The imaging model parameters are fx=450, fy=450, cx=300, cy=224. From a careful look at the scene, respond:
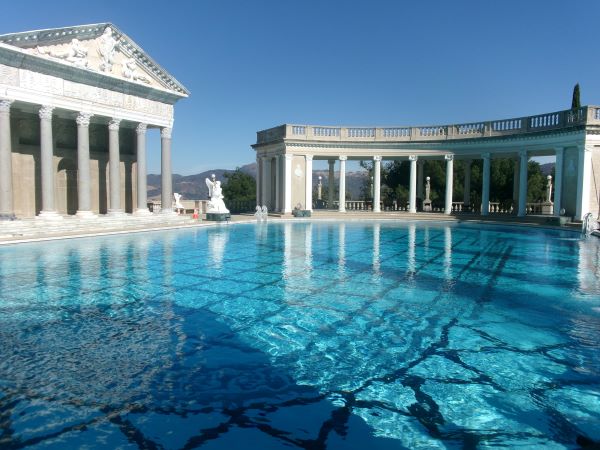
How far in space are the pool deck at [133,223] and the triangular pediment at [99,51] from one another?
27.4 ft

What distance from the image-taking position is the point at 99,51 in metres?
25.7

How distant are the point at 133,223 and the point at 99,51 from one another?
10.1m

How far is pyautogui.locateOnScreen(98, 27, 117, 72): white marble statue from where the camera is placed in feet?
84.1

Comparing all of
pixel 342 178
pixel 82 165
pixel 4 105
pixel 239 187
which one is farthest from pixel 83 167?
pixel 239 187

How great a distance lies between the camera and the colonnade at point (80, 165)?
2142 cm

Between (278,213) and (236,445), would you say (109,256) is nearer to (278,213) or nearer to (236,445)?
(236,445)

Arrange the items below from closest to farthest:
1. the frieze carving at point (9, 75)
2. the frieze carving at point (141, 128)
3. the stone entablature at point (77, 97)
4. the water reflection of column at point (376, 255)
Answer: the water reflection of column at point (376, 255), the frieze carving at point (9, 75), the stone entablature at point (77, 97), the frieze carving at point (141, 128)

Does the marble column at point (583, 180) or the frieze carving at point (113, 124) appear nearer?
the frieze carving at point (113, 124)

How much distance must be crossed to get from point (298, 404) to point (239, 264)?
944cm

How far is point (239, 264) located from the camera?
46.4ft

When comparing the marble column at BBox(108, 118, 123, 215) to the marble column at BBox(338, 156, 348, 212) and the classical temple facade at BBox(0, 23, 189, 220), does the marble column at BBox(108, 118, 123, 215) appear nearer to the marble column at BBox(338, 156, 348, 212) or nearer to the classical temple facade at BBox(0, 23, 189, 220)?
the classical temple facade at BBox(0, 23, 189, 220)

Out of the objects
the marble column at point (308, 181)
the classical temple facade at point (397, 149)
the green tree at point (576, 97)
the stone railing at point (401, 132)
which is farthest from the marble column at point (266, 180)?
the green tree at point (576, 97)

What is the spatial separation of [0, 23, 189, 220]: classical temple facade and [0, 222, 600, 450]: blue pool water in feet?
41.0

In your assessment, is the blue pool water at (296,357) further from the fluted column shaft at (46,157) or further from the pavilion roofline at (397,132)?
the pavilion roofline at (397,132)
